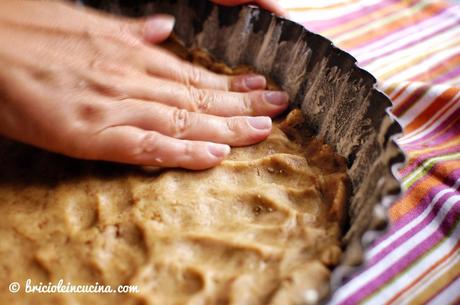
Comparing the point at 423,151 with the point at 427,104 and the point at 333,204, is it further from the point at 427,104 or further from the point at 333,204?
the point at 333,204

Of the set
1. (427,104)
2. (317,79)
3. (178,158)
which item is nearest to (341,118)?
(317,79)

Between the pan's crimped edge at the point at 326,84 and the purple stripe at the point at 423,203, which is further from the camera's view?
the purple stripe at the point at 423,203

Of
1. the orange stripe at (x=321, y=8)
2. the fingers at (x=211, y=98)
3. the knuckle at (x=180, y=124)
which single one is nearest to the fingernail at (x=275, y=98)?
the fingers at (x=211, y=98)

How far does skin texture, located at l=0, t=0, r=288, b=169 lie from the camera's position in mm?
947

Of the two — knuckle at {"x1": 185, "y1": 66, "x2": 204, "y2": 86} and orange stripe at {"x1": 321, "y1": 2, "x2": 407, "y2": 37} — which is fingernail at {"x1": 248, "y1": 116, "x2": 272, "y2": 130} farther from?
orange stripe at {"x1": 321, "y1": 2, "x2": 407, "y2": 37}

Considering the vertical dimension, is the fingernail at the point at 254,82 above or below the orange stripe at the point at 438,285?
above

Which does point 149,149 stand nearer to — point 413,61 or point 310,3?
point 413,61

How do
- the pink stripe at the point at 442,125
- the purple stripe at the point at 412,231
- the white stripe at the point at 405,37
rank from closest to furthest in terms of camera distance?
1. the purple stripe at the point at 412,231
2. the pink stripe at the point at 442,125
3. the white stripe at the point at 405,37

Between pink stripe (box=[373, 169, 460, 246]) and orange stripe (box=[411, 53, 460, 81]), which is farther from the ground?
orange stripe (box=[411, 53, 460, 81])

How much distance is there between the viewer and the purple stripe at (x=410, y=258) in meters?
0.98

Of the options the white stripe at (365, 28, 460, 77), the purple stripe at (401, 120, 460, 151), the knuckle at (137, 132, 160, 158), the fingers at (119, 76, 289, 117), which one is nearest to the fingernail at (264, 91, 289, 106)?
the fingers at (119, 76, 289, 117)

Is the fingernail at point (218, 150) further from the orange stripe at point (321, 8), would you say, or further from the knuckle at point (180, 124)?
the orange stripe at point (321, 8)

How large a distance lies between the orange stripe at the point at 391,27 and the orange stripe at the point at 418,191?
0.67 metres

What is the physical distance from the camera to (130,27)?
50.1 inches
